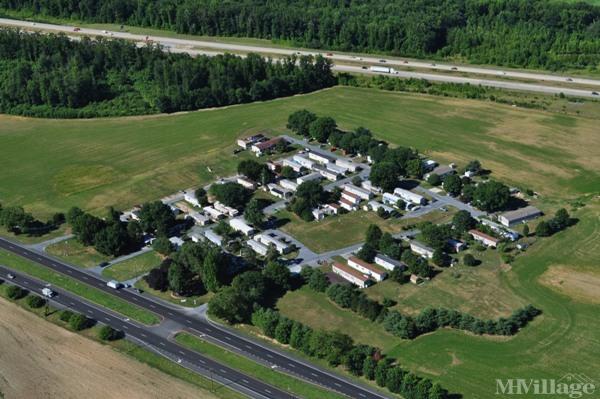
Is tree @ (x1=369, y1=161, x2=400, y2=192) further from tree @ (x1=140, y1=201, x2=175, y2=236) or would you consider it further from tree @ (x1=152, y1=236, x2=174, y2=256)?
tree @ (x1=152, y1=236, x2=174, y2=256)

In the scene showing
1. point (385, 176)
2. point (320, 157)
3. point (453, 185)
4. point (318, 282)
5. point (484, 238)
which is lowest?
point (318, 282)

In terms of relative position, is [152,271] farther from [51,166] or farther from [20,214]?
[51,166]

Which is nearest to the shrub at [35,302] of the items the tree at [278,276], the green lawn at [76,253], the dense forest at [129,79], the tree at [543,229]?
the green lawn at [76,253]

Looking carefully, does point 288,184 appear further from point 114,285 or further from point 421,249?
point 114,285

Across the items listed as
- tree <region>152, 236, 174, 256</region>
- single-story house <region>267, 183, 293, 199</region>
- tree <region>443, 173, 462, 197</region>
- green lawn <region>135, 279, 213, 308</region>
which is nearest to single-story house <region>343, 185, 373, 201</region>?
single-story house <region>267, 183, 293, 199</region>

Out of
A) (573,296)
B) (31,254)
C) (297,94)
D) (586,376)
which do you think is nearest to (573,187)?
(573,296)

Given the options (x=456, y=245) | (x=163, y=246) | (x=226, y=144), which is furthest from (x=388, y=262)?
(x=226, y=144)

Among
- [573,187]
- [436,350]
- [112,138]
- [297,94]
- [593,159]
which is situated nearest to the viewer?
[436,350]
